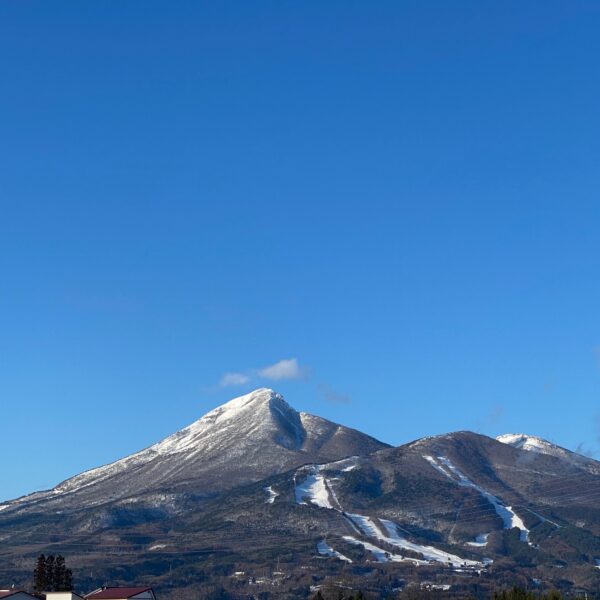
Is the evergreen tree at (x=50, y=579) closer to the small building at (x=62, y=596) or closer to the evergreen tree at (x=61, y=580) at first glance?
the evergreen tree at (x=61, y=580)

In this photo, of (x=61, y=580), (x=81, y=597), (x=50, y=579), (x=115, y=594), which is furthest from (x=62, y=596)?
(x=61, y=580)

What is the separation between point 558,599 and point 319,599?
40351mm

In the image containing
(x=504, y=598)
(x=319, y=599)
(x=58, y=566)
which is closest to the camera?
(x=58, y=566)

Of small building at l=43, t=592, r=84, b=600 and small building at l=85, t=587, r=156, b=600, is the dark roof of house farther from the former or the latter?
small building at l=43, t=592, r=84, b=600

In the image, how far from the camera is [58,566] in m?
140

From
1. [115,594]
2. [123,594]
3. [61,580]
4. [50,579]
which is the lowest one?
[123,594]

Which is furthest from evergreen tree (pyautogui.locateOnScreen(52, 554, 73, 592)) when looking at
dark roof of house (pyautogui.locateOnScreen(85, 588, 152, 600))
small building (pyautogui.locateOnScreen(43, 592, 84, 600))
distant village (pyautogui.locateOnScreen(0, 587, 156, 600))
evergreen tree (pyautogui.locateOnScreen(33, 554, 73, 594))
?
small building (pyautogui.locateOnScreen(43, 592, 84, 600))

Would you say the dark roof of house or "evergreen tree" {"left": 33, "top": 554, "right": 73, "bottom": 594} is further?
"evergreen tree" {"left": 33, "top": 554, "right": 73, "bottom": 594}

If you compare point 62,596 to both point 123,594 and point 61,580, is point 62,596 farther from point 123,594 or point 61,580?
point 61,580

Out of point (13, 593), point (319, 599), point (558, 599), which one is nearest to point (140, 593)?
point (13, 593)

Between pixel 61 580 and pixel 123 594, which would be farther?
pixel 61 580

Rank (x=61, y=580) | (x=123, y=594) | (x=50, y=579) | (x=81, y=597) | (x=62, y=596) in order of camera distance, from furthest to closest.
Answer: (x=61, y=580)
(x=50, y=579)
(x=123, y=594)
(x=81, y=597)
(x=62, y=596)

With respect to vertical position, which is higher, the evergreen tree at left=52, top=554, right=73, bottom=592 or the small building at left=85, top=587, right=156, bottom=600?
the evergreen tree at left=52, top=554, right=73, bottom=592

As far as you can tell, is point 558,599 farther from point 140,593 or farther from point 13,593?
point 13,593
